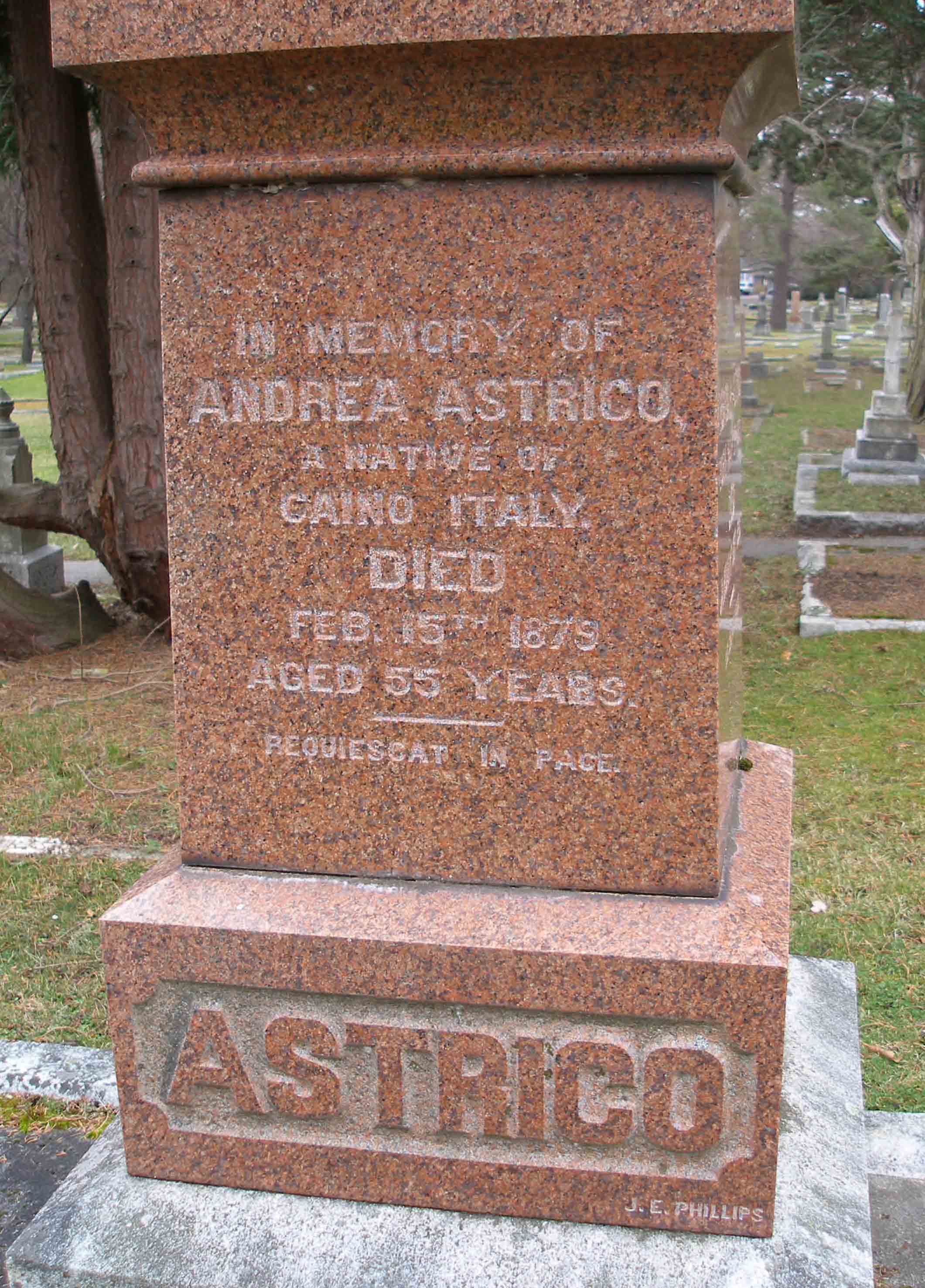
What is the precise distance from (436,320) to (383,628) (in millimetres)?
517

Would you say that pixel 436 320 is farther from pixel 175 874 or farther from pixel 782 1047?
pixel 782 1047

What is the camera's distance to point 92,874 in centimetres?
434

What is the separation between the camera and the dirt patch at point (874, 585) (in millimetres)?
8039

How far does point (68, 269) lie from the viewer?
7203 millimetres

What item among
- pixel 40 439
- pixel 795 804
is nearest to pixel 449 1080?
pixel 795 804

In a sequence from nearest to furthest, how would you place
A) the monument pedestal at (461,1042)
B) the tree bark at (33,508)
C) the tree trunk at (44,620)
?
the monument pedestal at (461,1042), the tree trunk at (44,620), the tree bark at (33,508)

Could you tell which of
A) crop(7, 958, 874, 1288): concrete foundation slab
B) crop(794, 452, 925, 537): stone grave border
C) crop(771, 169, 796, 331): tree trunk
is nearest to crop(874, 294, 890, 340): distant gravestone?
crop(771, 169, 796, 331): tree trunk

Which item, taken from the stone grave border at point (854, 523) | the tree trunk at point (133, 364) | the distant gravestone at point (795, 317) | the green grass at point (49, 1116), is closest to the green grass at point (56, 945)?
the green grass at point (49, 1116)

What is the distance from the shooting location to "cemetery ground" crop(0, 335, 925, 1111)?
11.6 ft

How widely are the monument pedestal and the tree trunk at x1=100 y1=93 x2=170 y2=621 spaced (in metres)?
4.40

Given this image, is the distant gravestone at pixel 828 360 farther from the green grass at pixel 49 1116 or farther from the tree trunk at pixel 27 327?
the green grass at pixel 49 1116

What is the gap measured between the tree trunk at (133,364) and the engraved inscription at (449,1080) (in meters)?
4.42

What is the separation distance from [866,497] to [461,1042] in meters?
11.0

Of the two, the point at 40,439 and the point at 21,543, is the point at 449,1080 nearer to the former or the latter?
the point at 21,543
